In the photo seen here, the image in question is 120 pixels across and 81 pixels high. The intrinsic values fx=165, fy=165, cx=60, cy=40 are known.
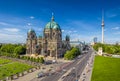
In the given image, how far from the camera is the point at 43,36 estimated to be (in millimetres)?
148500

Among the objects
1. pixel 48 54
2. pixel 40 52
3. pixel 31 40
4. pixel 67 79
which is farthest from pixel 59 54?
pixel 67 79

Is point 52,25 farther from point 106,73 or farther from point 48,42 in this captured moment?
point 106,73

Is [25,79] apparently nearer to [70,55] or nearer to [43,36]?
[70,55]

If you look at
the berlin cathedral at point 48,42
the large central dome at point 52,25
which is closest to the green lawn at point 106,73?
the berlin cathedral at point 48,42

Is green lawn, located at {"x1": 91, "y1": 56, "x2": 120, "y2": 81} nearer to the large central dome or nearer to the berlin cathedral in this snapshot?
the berlin cathedral

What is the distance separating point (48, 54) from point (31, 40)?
2305cm

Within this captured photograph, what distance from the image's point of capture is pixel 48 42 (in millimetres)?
142625

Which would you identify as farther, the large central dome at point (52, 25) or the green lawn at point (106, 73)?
the large central dome at point (52, 25)

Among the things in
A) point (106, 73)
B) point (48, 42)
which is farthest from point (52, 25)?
point (106, 73)

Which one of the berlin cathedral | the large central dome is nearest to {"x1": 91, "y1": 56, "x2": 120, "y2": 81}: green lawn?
the berlin cathedral

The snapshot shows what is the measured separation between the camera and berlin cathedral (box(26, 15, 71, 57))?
137250 mm

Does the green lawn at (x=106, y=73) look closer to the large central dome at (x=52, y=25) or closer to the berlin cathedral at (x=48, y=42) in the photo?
the berlin cathedral at (x=48, y=42)

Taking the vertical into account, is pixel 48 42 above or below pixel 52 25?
below

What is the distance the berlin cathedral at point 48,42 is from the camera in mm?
137250
